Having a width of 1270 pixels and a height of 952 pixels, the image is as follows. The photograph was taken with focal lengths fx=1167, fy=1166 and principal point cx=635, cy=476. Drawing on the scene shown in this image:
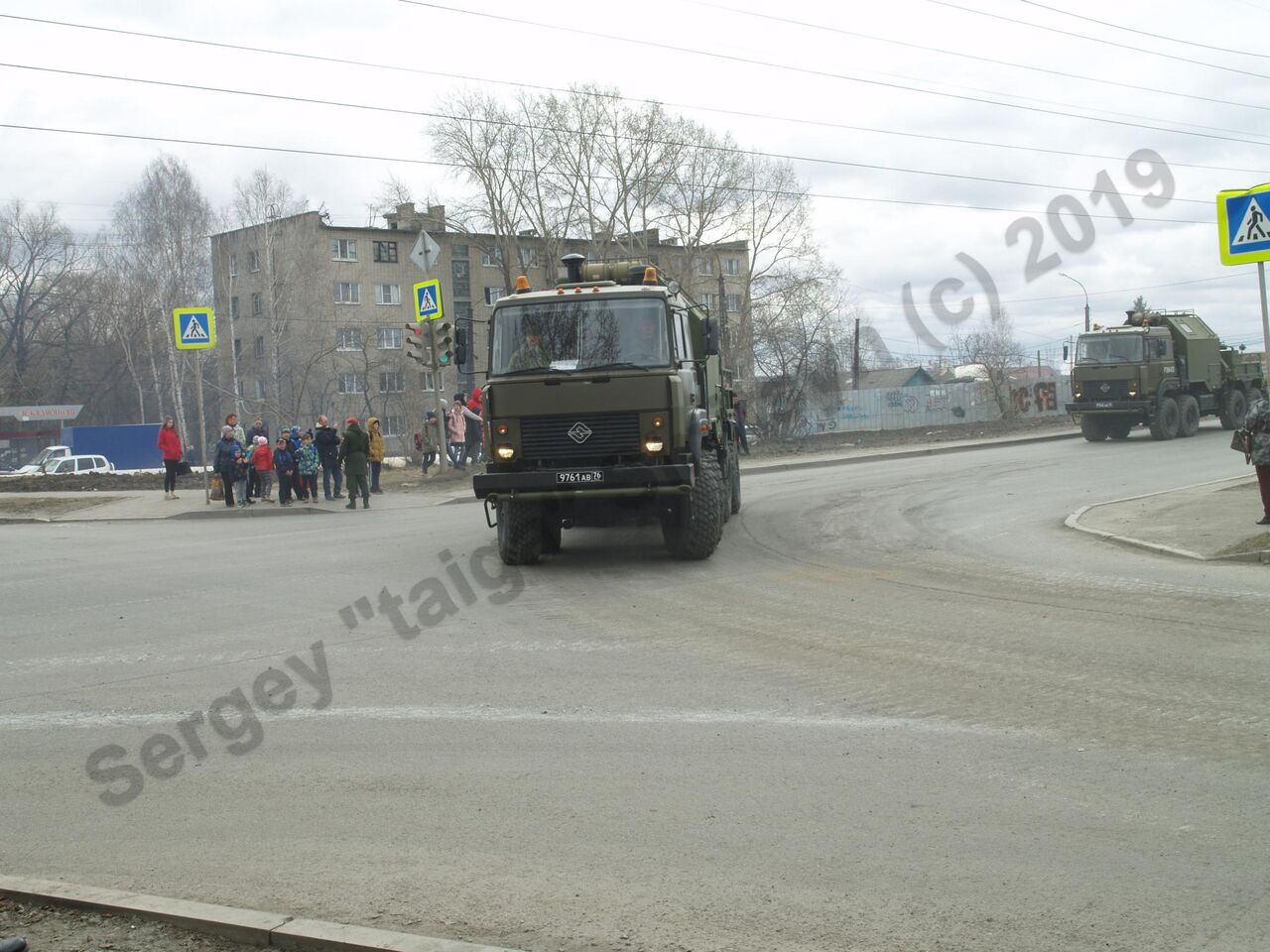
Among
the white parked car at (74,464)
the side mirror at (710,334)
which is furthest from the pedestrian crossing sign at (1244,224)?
the white parked car at (74,464)

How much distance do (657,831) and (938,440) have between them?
3383 centimetres

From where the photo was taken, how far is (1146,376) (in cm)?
3031

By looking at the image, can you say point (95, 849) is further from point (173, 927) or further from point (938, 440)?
point (938, 440)

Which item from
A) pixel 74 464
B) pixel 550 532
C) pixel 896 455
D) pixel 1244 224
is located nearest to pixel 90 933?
pixel 550 532

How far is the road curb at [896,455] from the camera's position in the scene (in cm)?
2922

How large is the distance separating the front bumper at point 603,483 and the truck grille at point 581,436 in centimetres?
18

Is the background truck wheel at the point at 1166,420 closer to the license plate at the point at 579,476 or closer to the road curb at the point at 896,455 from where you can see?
the road curb at the point at 896,455

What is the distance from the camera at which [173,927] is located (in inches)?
161

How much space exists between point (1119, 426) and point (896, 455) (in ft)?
20.0

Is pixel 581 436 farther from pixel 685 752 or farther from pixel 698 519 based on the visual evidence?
pixel 685 752

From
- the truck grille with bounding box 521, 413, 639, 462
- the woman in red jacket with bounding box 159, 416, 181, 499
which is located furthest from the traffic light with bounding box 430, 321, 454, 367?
the truck grille with bounding box 521, 413, 639, 462

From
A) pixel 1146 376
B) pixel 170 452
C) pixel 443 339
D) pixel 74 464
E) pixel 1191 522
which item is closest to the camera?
pixel 1191 522

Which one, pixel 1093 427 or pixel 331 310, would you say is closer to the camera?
pixel 1093 427

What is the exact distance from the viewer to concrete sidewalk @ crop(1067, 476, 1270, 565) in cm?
1198
